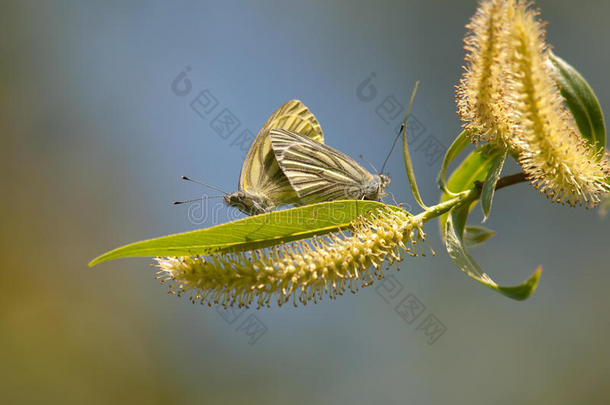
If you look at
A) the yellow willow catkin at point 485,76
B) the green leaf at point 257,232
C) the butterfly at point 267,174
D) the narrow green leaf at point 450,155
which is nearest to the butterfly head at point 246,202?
the butterfly at point 267,174

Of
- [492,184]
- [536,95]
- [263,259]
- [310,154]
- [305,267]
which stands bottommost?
[492,184]

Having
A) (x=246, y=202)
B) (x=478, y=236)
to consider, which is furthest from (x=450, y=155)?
(x=246, y=202)

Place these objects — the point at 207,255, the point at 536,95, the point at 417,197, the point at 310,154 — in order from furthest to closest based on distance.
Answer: the point at 310,154 → the point at 417,197 → the point at 207,255 → the point at 536,95

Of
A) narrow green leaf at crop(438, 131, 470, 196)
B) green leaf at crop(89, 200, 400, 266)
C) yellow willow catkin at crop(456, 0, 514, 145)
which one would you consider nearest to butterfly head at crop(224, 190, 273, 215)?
green leaf at crop(89, 200, 400, 266)

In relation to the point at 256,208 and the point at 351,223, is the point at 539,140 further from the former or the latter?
the point at 256,208

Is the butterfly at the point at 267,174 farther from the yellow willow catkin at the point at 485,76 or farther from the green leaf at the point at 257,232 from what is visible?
the yellow willow catkin at the point at 485,76

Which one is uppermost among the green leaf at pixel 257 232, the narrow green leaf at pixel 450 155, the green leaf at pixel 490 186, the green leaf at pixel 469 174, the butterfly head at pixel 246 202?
the butterfly head at pixel 246 202

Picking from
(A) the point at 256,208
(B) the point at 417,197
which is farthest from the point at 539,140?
(A) the point at 256,208
